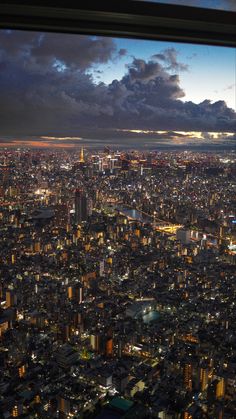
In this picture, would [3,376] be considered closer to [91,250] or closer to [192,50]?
[91,250]

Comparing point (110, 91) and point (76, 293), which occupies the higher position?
point (110, 91)

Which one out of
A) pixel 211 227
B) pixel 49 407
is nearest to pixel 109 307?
pixel 49 407

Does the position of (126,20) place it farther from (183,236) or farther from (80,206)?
(183,236)

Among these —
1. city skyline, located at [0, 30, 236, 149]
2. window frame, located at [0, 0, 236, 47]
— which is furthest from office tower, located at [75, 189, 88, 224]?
window frame, located at [0, 0, 236, 47]

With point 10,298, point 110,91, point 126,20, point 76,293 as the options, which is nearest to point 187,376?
point 76,293

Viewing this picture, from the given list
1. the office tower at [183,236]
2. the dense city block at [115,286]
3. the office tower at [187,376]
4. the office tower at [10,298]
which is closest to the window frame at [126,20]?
the dense city block at [115,286]

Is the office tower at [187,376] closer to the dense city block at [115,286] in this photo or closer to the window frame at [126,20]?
the dense city block at [115,286]

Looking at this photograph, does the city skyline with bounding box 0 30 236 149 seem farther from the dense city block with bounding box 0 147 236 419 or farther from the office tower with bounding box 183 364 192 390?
the office tower with bounding box 183 364 192 390
